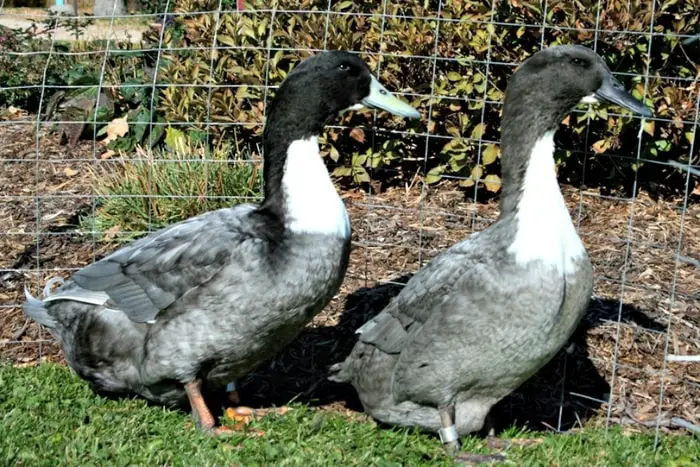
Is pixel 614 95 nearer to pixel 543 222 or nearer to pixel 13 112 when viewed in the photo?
pixel 543 222

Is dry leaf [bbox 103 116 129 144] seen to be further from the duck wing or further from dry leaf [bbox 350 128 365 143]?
the duck wing

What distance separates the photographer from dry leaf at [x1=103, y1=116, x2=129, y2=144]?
8062 mm

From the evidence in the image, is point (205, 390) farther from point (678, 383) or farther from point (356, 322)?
point (678, 383)

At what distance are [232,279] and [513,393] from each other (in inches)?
75.1

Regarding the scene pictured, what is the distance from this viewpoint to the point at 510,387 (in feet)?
15.0

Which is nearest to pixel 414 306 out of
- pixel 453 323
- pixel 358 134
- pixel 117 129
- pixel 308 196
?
pixel 453 323

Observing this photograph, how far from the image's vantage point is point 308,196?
15.5ft

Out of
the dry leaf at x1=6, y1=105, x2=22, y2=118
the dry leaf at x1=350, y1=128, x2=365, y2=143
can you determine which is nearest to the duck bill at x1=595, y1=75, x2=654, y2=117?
the dry leaf at x1=350, y1=128, x2=365, y2=143

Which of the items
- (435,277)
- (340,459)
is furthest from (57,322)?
(435,277)

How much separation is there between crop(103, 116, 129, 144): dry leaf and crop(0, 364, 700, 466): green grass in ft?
10.7

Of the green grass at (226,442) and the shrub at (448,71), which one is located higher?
the shrub at (448,71)

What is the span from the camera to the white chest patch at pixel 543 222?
4.30 metres

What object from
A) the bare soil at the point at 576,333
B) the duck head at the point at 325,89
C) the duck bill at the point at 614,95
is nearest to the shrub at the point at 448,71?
the bare soil at the point at 576,333

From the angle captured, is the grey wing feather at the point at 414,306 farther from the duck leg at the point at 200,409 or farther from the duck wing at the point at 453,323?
the duck leg at the point at 200,409
